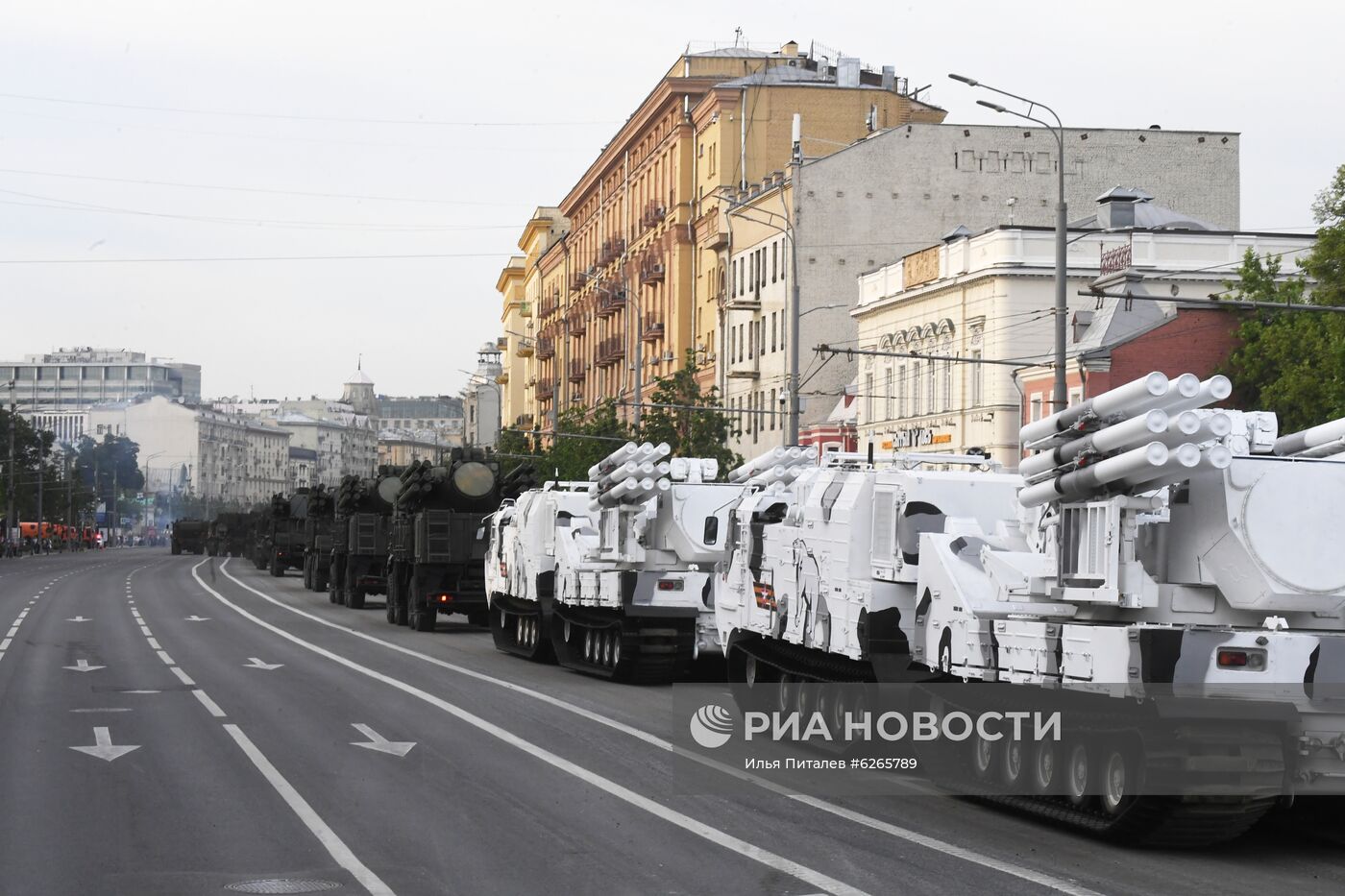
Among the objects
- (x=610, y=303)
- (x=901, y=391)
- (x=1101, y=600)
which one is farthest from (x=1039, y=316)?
(x=610, y=303)

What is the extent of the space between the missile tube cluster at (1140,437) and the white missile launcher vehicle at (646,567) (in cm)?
1148

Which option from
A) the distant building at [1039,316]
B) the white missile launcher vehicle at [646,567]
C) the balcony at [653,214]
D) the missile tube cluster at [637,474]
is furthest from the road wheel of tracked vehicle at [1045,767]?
the balcony at [653,214]

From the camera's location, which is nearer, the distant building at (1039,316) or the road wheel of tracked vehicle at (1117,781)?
the road wheel of tracked vehicle at (1117,781)

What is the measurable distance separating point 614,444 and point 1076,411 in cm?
5456

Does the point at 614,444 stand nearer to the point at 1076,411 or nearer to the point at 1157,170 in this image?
the point at 1157,170

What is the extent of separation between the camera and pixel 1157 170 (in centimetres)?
6706

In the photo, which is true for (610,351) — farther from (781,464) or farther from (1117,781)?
(1117,781)

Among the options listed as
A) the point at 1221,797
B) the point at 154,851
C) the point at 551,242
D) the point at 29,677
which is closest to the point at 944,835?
the point at 1221,797

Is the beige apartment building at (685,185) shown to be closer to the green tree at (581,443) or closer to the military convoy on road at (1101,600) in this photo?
the green tree at (581,443)

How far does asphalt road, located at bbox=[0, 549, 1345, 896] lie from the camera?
11.7 meters

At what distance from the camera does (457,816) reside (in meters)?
14.0

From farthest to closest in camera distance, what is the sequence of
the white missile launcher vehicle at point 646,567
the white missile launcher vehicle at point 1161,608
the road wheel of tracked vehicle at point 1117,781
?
1. the white missile launcher vehicle at point 646,567
2. the road wheel of tracked vehicle at point 1117,781
3. the white missile launcher vehicle at point 1161,608

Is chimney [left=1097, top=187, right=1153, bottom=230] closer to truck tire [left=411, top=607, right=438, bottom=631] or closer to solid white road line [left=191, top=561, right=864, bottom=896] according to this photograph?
truck tire [left=411, top=607, right=438, bottom=631]

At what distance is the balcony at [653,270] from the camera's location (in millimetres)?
84812
